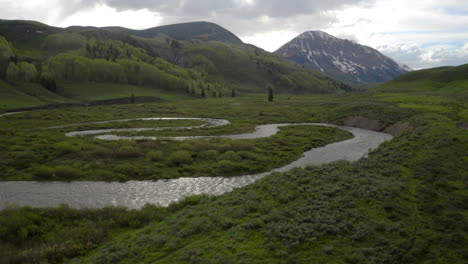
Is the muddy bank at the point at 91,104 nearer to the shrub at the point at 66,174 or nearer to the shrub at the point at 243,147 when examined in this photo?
the shrub at the point at 66,174

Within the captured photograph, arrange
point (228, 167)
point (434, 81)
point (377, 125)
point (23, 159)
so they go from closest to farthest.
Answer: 1. point (228, 167)
2. point (23, 159)
3. point (377, 125)
4. point (434, 81)

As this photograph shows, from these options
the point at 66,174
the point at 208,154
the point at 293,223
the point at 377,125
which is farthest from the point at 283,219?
the point at 377,125

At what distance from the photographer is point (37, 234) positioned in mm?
20766

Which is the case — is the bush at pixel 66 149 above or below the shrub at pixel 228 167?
above

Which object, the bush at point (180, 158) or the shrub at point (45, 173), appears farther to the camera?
the bush at point (180, 158)

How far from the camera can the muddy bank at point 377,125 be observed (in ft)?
198

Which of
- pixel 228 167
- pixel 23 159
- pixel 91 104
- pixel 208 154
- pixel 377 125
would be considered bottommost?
pixel 228 167

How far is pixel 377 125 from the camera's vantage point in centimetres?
7044

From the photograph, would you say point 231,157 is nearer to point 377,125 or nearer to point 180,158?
point 180,158

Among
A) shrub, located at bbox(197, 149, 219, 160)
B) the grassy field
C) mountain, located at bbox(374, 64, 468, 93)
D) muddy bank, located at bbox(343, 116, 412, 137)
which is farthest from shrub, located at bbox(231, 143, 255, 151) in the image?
mountain, located at bbox(374, 64, 468, 93)

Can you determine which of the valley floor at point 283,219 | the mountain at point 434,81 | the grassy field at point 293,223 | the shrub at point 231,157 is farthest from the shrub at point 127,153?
the mountain at point 434,81

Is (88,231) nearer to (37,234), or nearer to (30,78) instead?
(37,234)

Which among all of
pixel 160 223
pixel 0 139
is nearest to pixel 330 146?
pixel 160 223

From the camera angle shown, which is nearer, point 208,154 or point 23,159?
point 23,159
